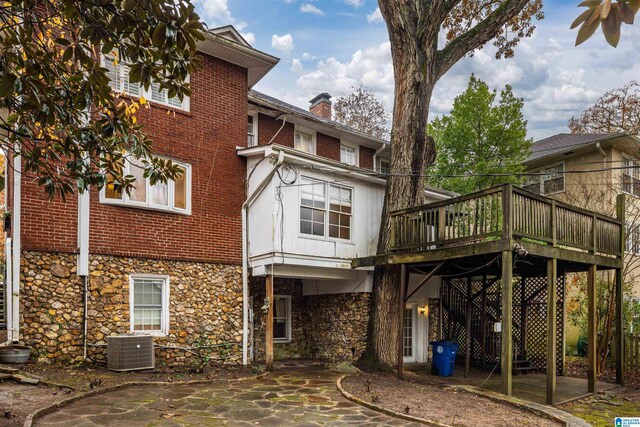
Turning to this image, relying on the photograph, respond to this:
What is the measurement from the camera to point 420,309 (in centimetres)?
1441

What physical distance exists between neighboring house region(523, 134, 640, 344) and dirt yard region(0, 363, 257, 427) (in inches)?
568

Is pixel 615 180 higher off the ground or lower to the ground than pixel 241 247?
higher

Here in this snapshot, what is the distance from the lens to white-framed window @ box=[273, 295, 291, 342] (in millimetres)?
14305

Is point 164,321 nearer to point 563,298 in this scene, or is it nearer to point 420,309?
point 420,309

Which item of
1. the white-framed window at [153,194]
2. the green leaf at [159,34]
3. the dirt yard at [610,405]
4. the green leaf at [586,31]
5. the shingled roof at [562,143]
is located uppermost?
the shingled roof at [562,143]

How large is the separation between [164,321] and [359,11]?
8754 mm

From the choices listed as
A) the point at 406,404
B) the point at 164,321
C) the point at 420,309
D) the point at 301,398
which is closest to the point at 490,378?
the point at 420,309

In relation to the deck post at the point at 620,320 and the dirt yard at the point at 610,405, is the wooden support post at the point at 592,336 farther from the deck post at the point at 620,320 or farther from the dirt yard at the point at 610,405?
the deck post at the point at 620,320

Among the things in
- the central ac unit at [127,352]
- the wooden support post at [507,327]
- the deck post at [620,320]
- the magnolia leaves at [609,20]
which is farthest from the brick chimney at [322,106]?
the magnolia leaves at [609,20]

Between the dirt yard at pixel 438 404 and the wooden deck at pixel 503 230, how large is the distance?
108 inches

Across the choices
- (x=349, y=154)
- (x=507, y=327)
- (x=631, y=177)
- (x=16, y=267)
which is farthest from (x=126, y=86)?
(x=631, y=177)

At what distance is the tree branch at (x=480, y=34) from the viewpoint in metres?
13.3

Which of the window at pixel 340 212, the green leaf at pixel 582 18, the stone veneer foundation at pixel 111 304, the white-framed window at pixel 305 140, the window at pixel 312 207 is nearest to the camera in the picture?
the green leaf at pixel 582 18

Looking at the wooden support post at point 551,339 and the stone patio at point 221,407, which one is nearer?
the stone patio at point 221,407
